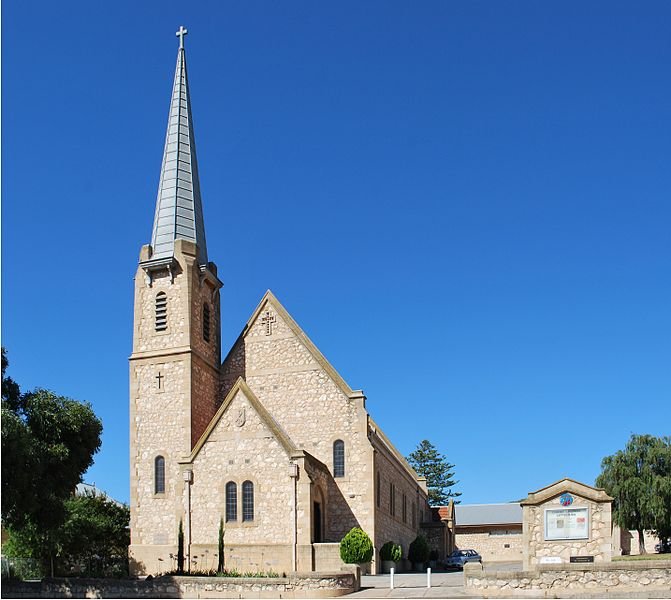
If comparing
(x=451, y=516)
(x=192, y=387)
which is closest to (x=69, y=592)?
(x=192, y=387)

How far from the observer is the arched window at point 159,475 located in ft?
134

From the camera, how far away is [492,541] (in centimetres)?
6881

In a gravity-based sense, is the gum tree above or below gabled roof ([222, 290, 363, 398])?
below

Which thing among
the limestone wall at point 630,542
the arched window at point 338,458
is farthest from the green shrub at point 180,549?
the limestone wall at point 630,542

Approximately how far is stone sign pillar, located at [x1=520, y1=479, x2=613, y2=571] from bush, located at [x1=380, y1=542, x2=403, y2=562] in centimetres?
1505

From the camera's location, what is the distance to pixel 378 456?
42000mm

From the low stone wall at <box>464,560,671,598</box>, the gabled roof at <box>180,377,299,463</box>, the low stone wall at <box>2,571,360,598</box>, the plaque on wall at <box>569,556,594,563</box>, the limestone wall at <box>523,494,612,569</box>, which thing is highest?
the gabled roof at <box>180,377,299,463</box>

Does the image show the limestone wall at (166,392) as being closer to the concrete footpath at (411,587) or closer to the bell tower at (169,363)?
the bell tower at (169,363)

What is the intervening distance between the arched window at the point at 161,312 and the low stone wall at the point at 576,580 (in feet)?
77.7

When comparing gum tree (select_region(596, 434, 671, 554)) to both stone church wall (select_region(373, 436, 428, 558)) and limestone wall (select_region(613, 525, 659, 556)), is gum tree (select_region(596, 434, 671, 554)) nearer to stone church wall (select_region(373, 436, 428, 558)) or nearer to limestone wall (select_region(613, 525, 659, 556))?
limestone wall (select_region(613, 525, 659, 556))

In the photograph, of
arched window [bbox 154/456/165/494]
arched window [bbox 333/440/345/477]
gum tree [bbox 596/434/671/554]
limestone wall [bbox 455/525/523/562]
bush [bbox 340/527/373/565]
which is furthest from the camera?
limestone wall [bbox 455/525/523/562]

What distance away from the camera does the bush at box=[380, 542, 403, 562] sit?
40.0 meters

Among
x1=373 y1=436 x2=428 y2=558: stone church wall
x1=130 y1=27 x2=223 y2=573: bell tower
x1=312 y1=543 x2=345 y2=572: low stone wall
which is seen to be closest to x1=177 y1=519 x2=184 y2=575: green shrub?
x1=130 y1=27 x2=223 y2=573: bell tower

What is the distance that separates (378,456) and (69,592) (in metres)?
17.8
